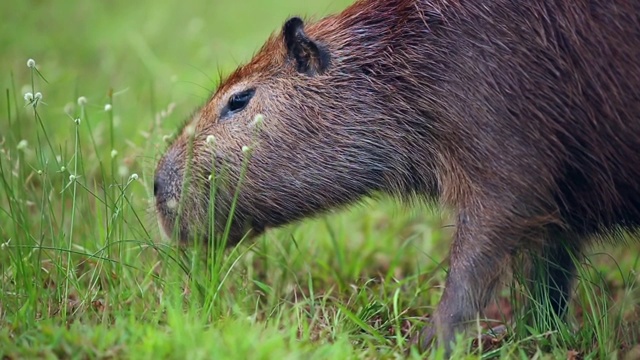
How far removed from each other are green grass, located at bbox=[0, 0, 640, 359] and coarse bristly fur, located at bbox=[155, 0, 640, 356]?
232 millimetres

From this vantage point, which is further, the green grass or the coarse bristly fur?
the coarse bristly fur

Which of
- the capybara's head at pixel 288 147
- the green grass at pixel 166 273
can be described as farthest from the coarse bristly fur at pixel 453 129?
the green grass at pixel 166 273

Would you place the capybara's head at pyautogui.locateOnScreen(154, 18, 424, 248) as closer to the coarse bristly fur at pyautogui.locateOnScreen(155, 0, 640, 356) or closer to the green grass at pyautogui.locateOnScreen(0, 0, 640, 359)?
the coarse bristly fur at pyautogui.locateOnScreen(155, 0, 640, 356)

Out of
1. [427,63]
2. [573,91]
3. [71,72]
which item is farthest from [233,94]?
[71,72]

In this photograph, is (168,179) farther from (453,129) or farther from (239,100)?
(453,129)

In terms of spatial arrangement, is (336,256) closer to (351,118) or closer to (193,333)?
(351,118)

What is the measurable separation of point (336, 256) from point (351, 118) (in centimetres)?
119

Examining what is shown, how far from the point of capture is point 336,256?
516cm

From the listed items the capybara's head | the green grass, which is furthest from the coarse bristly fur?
the green grass

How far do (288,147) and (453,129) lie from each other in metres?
0.76

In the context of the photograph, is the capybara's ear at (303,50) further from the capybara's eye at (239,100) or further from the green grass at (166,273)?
the green grass at (166,273)

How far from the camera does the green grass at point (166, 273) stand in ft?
11.0

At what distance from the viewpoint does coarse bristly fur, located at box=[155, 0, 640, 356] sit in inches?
151

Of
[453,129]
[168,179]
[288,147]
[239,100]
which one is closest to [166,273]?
[168,179]
